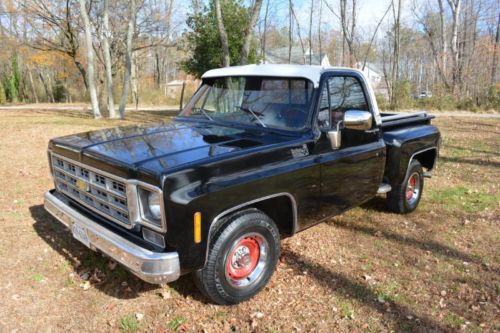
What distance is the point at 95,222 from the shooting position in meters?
3.28

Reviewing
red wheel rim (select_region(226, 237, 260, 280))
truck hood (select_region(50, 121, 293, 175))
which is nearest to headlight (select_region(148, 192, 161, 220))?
truck hood (select_region(50, 121, 293, 175))

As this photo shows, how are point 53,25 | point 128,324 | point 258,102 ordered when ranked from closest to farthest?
1. point 128,324
2. point 258,102
3. point 53,25

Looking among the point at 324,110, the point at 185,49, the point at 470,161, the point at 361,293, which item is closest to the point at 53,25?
the point at 185,49

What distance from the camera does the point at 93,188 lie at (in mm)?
3314

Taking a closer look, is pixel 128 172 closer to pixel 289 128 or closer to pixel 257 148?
pixel 257 148


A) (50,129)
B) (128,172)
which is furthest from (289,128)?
(50,129)

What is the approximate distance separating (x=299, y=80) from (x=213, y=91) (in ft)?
3.56

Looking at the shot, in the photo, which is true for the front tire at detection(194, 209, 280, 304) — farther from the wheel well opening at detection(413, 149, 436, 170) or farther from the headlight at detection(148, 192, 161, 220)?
the wheel well opening at detection(413, 149, 436, 170)

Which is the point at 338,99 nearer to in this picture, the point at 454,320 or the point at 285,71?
the point at 285,71

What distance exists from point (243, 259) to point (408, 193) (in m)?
3.31

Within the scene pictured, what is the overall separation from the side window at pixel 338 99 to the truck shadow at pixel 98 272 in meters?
2.08

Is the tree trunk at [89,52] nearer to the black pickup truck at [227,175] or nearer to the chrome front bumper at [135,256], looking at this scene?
the black pickup truck at [227,175]

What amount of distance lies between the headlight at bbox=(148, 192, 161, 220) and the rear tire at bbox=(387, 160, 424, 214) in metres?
3.56

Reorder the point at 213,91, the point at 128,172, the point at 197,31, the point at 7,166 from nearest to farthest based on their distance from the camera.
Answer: the point at 128,172
the point at 213,91
the point at 7,166
the point at 197,31
